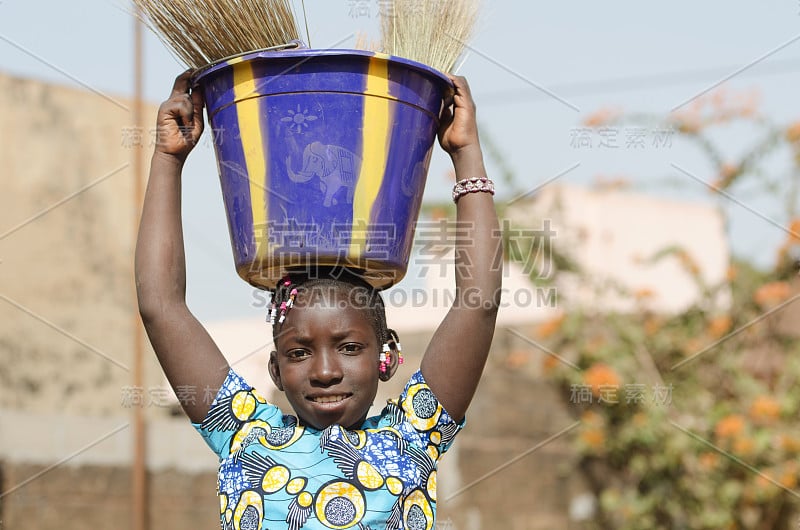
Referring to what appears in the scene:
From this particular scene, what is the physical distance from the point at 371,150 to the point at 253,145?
22cm

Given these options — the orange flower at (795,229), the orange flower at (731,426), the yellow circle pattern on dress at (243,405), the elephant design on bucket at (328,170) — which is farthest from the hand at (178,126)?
the orange flower at (795,229)

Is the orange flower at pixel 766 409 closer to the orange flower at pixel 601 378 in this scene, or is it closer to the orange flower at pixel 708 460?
the orange flower at pixel 708 460

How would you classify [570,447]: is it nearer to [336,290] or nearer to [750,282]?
[750,282]

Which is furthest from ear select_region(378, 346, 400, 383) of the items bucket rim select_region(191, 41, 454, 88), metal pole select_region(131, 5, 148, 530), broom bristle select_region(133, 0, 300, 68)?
metal pole select_region(131, 5, 148, 530)

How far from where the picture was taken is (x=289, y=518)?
1868 millimetres

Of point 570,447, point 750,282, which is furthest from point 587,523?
point 750,282

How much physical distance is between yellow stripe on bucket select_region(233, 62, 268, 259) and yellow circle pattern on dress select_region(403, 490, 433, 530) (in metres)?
0.52

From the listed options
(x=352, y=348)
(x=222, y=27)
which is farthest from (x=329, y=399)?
(x=222, y=27)

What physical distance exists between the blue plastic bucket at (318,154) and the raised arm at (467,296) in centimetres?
13

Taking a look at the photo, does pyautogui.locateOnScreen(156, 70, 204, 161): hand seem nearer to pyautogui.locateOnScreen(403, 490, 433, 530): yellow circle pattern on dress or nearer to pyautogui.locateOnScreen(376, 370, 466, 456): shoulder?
pyautogui.locateOnScreen(376, 370, 466, 456): shoulder

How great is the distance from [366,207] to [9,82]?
207 inches

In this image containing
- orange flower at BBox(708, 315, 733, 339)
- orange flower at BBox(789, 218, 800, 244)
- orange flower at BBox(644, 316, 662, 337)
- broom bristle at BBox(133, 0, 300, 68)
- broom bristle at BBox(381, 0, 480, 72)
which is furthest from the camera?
orange flower at BBox(644, 316, 662, 337)

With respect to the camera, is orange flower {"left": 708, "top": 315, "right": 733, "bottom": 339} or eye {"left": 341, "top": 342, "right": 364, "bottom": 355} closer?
eye {"left": 341, "top": 342, "right": 364, "bottom": 355}

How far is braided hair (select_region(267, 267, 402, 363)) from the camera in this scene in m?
2.01
